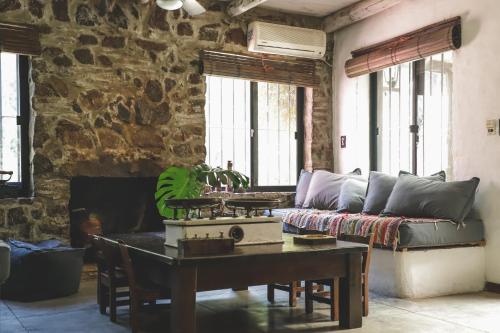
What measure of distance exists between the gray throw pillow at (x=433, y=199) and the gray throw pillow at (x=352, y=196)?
575 mm

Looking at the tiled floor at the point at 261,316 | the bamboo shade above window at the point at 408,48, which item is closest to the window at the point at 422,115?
the bamboo shade above window at the point at 408,48

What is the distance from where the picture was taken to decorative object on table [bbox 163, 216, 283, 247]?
10.8 ft

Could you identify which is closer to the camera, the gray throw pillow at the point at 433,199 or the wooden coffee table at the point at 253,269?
the wooden coffee table at the point at 253,269

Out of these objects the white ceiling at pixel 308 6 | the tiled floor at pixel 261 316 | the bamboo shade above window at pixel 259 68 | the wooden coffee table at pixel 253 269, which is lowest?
the tiled floor at pixel 261 316

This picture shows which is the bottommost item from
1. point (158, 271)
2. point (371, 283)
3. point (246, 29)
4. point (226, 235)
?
point (371, 283)

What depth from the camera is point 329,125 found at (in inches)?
281

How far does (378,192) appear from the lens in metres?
5.45

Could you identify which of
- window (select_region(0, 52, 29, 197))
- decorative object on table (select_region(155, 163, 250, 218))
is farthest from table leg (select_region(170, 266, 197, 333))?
window (select_region(0, 52, 29, 197))

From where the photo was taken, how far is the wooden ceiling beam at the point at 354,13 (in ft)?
19.6

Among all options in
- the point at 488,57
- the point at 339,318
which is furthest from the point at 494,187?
the point at 339,318

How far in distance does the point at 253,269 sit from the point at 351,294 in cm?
74

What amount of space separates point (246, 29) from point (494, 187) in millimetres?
3218

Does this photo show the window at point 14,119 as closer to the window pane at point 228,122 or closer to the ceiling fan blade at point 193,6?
the ceiling fan blade at point 193,6

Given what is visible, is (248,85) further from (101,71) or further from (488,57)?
(488,57)
